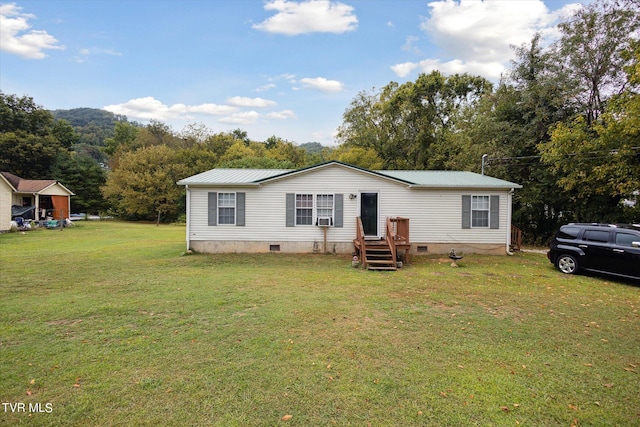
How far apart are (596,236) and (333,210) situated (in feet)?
27.4

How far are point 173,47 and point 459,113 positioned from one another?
83.0 ft

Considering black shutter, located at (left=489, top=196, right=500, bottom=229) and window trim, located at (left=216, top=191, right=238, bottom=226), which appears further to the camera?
black shutter, located at (left=489, top=196, right=500, bottom=229)

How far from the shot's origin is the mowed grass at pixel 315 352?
10.2 feet

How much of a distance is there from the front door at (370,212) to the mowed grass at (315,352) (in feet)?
15.1

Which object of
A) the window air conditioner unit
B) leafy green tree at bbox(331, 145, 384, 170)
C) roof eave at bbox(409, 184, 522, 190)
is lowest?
the window air conditioner unit

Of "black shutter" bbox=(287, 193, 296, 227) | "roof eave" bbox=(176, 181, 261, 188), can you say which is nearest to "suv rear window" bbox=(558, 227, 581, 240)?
"black shutter" bbox=(287, 193, 296, 227)

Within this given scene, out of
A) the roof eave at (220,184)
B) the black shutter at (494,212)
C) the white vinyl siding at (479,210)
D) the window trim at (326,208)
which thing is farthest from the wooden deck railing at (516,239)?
the roof eave at (220,184)

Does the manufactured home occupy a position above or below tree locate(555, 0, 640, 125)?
below

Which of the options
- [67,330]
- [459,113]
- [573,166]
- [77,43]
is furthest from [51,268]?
[459,113]

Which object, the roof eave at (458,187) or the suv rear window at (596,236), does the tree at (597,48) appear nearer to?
the roof eave at (458,187)

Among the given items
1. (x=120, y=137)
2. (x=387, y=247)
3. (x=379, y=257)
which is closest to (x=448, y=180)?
(x=387, y=247)

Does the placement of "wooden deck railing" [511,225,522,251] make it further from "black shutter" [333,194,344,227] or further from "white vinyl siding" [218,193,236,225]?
"white vinyl siding" [218,193,236,225]

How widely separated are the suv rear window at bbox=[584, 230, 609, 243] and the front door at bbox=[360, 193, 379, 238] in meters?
6.63

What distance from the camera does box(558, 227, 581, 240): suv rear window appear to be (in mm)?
9973
